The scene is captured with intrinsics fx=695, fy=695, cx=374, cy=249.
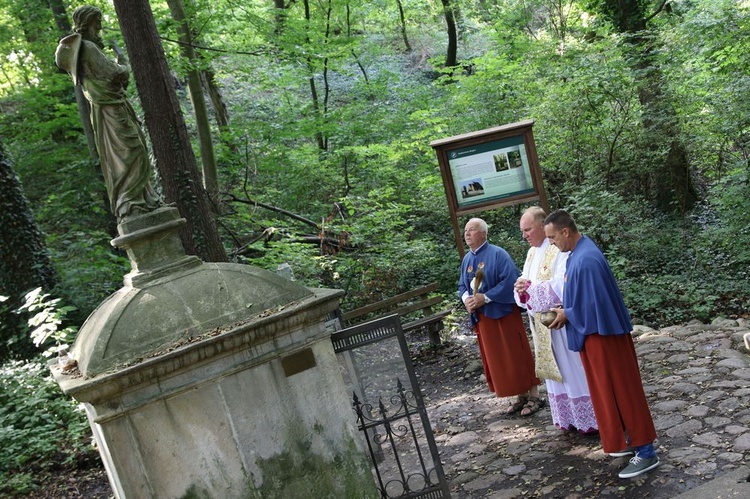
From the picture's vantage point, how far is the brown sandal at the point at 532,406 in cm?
642

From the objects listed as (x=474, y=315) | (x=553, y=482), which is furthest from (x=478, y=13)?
(x=553, y=482)

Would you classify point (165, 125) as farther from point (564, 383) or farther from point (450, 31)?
point (450, 31)

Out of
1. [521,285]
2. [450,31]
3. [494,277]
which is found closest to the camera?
[521,285]

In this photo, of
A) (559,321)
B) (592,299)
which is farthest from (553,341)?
(592,299)

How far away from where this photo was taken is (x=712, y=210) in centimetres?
1293

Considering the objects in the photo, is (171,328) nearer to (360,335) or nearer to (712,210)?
(360,335)

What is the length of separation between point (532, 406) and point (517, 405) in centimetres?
15

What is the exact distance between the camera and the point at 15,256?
11289mm

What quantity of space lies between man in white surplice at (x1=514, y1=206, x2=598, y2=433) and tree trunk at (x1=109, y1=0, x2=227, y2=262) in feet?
17.7

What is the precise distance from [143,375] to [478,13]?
66.6ft

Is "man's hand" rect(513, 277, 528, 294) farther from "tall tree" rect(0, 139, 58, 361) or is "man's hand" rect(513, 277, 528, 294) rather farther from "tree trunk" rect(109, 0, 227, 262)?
"tall tree" rect(0, 139, 58, 361)

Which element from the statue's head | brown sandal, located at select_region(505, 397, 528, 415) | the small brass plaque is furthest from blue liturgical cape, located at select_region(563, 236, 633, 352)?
the statue's head

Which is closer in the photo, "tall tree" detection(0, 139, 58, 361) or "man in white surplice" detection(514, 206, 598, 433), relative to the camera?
"man in white surplice" detection(514, 206, 598, 433)

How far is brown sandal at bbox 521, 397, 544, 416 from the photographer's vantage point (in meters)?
6.42
